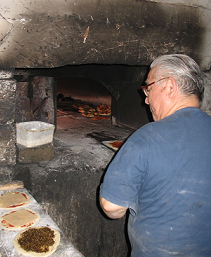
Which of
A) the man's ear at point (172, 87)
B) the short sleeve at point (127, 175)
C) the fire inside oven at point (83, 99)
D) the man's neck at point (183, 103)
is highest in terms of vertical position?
the man's ear at point (172, 87)

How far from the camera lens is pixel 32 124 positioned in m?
2.61

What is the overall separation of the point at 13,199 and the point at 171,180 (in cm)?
136

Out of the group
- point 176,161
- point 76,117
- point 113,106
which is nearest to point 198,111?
point 176,161

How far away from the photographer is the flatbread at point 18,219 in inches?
60.0

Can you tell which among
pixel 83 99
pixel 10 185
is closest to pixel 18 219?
pixel 10 185

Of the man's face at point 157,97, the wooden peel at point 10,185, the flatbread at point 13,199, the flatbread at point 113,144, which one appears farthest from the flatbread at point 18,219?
the flatbread at point 113,144

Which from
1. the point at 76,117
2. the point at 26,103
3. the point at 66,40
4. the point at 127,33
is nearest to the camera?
the point at 66,40

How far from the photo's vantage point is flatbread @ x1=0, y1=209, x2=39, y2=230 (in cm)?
152

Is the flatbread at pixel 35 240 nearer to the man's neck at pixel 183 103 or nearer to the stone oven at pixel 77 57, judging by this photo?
the stone oven at pixel 77 57

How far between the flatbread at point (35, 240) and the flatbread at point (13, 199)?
1.07 ft

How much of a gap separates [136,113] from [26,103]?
1.72m

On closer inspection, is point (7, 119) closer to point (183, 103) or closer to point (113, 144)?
point (113, 144)

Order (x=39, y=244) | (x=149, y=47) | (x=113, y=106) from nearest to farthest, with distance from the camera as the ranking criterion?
1. (x=39, y=244)
2. (x=149, y=47)
3. (x=113, y=106)

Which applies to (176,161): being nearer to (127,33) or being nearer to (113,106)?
(127,33)
